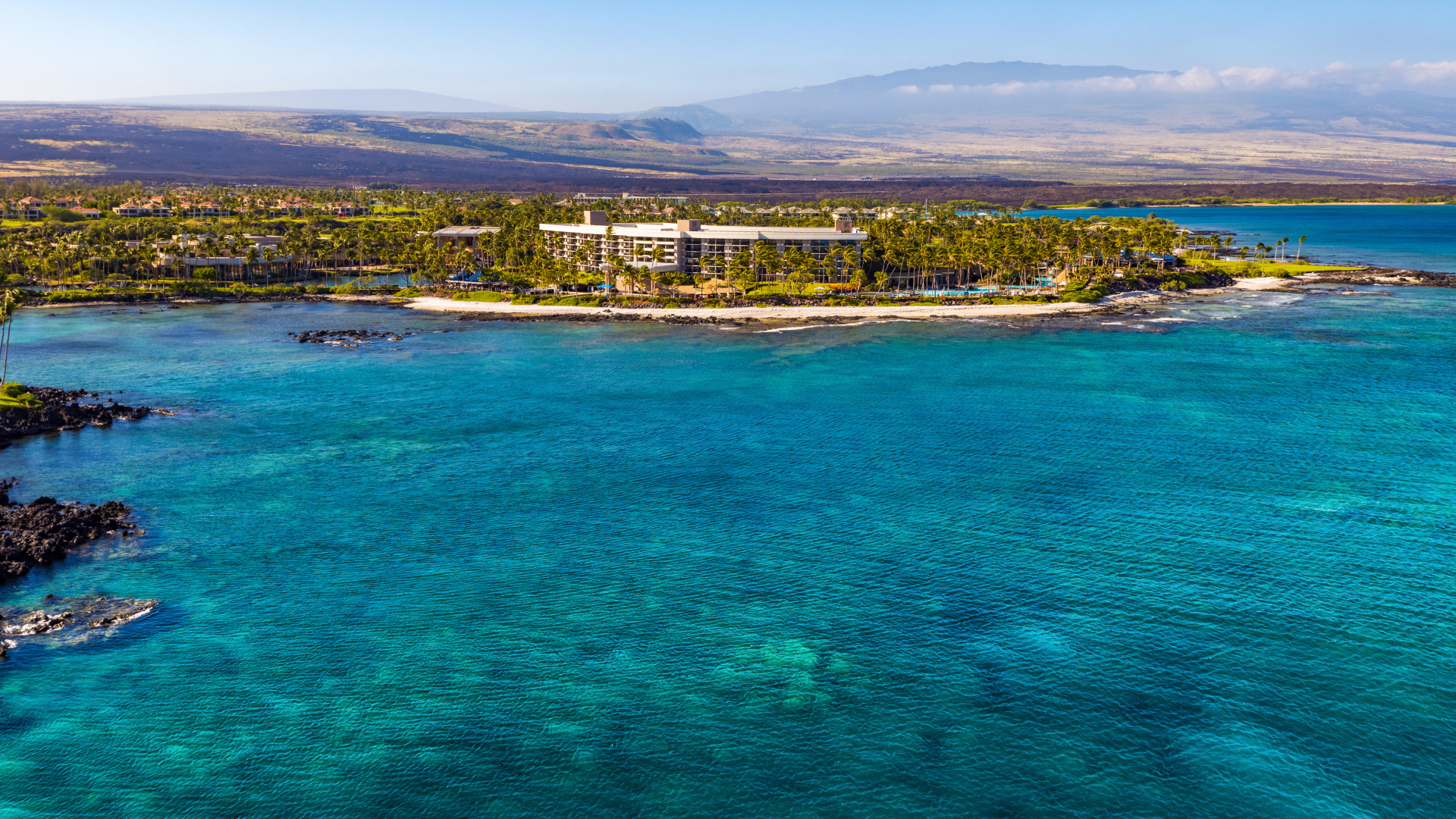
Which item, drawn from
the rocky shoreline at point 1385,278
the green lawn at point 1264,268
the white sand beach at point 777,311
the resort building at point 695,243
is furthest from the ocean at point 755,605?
the green lawn at point 1264,268

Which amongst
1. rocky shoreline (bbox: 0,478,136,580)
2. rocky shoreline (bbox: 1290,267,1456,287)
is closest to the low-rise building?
rocky shoreline (bbox: 0,478,136,580)

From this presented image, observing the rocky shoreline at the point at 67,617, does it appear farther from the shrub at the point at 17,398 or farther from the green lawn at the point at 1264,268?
the green lawn at the point at 1264,268

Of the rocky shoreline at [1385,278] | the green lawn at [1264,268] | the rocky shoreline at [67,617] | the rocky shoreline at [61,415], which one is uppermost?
the green lawn at [1264,268]

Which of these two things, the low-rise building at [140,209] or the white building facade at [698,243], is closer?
the white building facade at [698,243]

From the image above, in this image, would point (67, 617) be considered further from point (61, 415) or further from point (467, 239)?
point (467, 239)

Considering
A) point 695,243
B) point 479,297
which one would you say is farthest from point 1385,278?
point 479,297

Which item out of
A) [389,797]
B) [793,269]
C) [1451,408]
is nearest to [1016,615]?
[389,797]

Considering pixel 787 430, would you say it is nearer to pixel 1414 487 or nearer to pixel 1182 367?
pixel 1414 487
